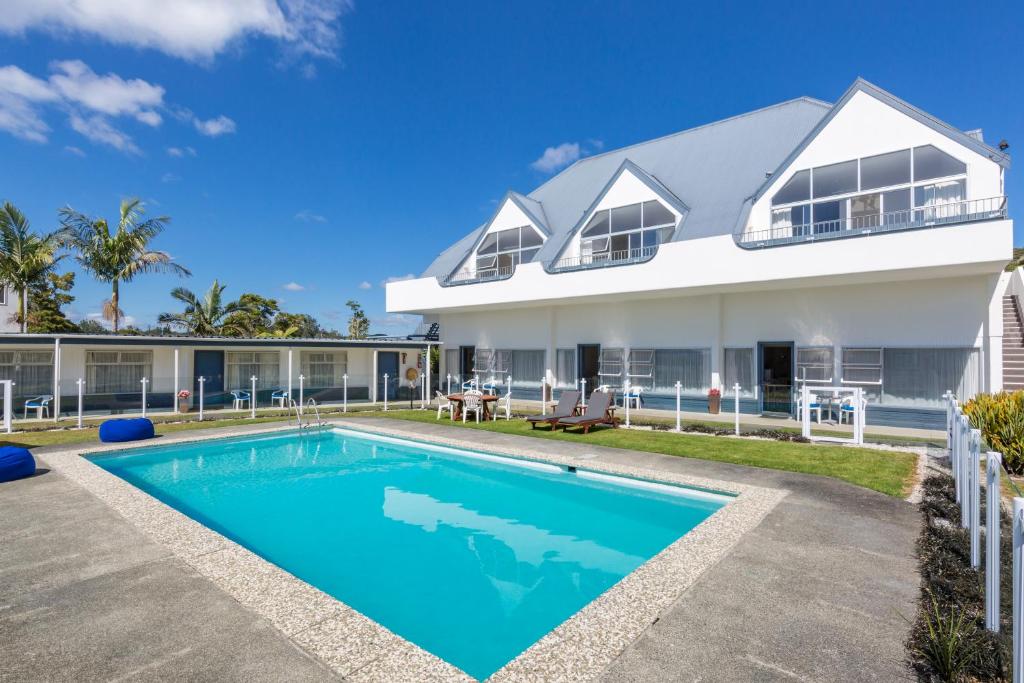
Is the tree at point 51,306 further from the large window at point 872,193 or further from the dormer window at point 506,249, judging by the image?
the large window at point 872,193

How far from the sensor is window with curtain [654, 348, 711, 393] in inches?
707

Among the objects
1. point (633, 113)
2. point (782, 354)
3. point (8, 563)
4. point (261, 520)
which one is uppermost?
point (633, 113)

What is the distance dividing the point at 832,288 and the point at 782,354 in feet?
8.86

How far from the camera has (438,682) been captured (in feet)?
9.52

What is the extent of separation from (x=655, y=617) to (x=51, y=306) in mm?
42208

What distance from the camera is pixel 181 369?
2016 centimetres

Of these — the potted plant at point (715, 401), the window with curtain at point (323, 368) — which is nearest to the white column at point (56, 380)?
the window with curtain at point (323, 368)

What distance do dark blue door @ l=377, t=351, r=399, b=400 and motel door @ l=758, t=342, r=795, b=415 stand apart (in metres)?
16.8

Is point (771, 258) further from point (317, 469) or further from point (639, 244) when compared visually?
point (317, 469)

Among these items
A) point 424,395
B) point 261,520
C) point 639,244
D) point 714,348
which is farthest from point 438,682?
point 424,395

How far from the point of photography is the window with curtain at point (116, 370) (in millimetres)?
18234

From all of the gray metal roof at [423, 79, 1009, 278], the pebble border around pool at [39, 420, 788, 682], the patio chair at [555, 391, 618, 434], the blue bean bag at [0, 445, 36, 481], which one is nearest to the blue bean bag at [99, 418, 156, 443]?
the blue bean bag at [0, 445, 36, 481]

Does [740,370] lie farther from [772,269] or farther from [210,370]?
[210,370]

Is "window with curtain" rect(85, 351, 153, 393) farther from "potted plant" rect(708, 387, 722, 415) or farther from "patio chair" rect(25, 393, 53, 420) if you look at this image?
"potted plant" rect(708, 387, 722, 415)
